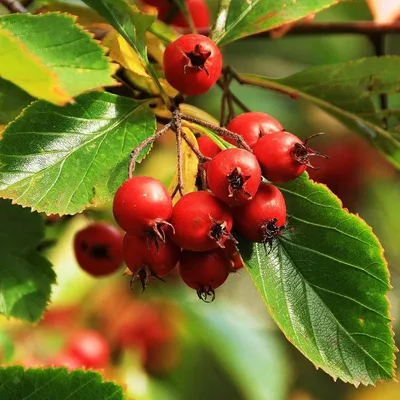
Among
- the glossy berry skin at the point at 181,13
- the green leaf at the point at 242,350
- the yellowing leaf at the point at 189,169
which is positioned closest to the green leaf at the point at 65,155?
the yellowing leaf at the point at 189,169

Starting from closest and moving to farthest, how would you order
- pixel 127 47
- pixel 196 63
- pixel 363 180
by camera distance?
pixel 196 63
pixel 127 47
pixel 363 180

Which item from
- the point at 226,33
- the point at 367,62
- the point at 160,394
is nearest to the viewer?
the point at 226,33

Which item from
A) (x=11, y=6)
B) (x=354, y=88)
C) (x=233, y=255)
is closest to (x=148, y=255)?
(x=233, y=255)

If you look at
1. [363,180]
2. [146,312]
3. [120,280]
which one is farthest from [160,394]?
[363,180]

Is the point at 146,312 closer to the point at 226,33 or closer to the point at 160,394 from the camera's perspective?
the point at 160,394

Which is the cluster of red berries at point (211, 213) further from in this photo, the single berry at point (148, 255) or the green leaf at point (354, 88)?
the green leaf at point (354, 88)

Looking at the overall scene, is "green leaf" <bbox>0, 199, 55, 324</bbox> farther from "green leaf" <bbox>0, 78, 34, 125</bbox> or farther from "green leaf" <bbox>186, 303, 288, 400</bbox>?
"green leaf" <bbox>186, 303, 288, 400</bbox>
